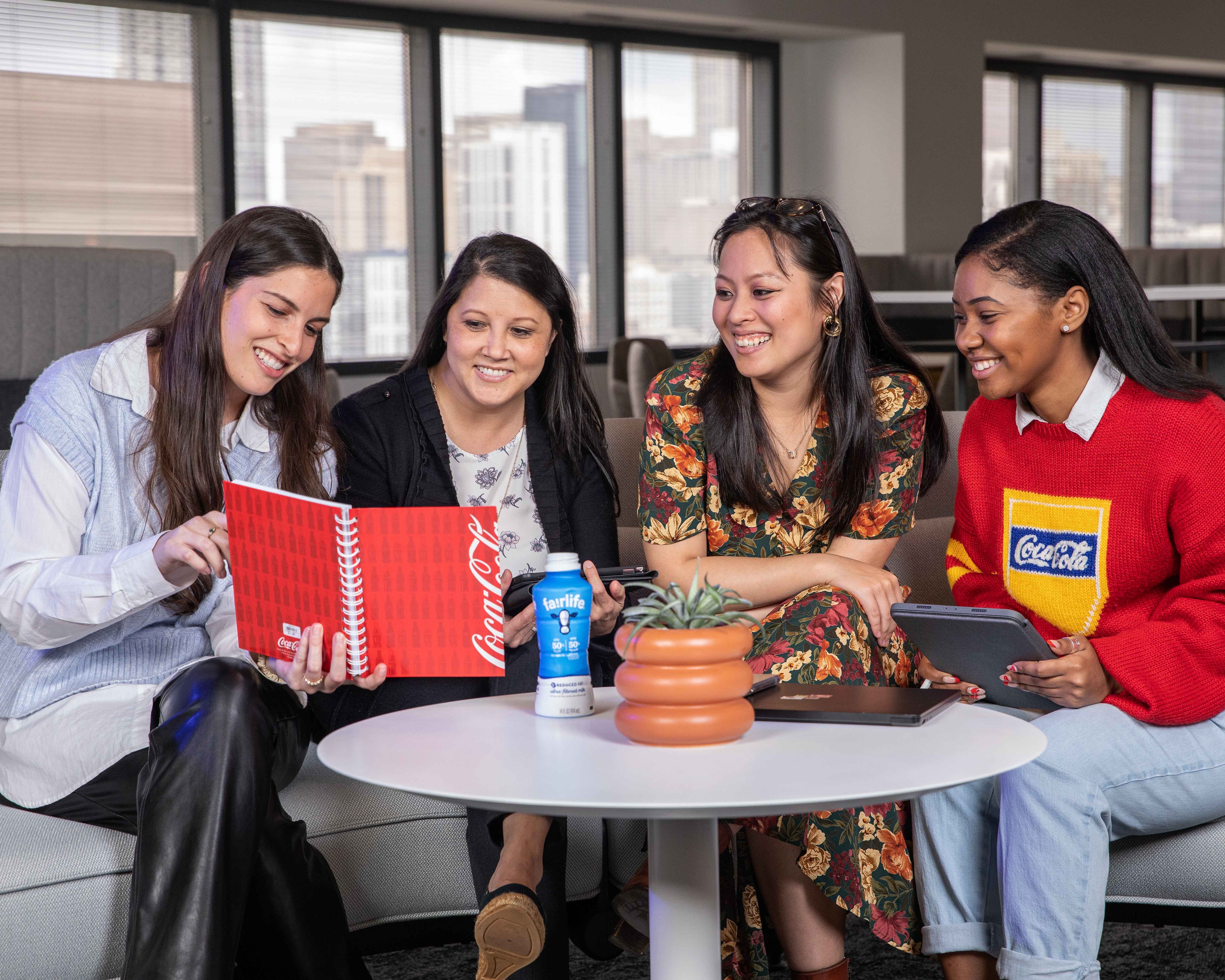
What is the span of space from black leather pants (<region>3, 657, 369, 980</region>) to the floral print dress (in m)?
0.57

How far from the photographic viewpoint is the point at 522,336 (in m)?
2.13

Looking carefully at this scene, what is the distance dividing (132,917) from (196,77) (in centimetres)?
581

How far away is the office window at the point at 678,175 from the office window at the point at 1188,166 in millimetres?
3673

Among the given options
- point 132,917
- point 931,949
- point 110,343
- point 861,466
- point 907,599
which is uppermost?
point 110,343

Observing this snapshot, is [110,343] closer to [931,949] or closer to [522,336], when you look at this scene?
[522,336]

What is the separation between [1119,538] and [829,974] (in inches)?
27.3

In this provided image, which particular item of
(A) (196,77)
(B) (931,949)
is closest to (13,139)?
(A) (196,77)

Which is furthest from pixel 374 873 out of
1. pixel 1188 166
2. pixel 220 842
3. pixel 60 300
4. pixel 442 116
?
pixel 1188 166

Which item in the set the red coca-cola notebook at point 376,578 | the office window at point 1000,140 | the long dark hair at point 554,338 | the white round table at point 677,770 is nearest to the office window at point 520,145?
the office window at point 1000,140

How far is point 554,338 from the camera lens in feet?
7.34

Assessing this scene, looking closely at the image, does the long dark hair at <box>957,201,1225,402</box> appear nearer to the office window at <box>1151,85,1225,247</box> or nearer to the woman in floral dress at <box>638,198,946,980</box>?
the woman in floral dress at <box>638,198,946,980</box>

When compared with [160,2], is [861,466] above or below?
below

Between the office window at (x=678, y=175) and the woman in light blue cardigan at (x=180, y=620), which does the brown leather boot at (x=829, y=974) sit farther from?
the office window at (x=678, y=175)

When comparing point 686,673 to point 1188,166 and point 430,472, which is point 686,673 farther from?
point 1188,166
